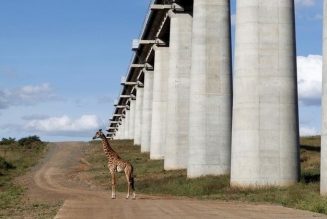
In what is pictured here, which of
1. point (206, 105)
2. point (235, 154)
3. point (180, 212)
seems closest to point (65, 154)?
point (206, 105)

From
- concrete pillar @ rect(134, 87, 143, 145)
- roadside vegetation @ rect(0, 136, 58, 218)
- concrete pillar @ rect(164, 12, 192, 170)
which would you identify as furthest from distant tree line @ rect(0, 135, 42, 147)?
concrete pillar @ rect(164, 12, 192, 170)

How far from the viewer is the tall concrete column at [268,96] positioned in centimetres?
3544

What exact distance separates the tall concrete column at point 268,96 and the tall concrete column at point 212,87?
33.7 ft

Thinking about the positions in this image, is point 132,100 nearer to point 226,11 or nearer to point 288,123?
point 226,11

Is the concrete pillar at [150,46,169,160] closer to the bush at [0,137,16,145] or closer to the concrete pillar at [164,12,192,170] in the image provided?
the concrete pillar at [164,12,192,170]

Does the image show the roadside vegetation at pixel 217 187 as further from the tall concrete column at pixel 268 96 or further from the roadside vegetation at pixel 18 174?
the roadside vegetation at pixel 18 174

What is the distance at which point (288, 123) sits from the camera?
35.6 meters

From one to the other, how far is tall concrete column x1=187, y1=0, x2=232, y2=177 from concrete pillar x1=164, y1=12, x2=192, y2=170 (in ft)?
36.0

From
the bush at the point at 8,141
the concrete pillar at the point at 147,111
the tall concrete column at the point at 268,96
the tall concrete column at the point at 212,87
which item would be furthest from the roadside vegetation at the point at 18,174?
the concrete pillar at the point at 147,111

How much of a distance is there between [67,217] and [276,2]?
19.8 m

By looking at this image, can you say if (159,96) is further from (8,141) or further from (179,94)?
(8,141)

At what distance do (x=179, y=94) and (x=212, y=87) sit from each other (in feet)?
42.7

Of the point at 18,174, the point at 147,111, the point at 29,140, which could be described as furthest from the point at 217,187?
the point at 29,140

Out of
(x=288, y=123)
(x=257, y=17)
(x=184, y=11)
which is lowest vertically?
(x=288, y=123)
